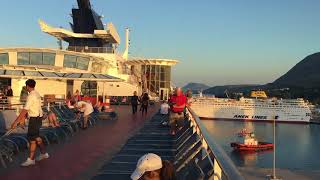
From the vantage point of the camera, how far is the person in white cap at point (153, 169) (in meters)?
3.67

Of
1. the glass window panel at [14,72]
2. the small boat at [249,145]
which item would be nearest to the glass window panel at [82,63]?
the glass window panel at [14,72]

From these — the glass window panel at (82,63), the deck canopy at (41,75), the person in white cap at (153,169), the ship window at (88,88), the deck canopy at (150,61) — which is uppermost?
the deck canopy at (150,61)

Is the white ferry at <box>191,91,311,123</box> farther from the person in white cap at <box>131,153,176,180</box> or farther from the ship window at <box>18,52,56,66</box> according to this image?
the person in white cap at <box>131,153,176,180</box>

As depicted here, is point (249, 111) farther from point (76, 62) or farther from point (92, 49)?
point (76, 62)

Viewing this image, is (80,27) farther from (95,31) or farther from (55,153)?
(55,153)

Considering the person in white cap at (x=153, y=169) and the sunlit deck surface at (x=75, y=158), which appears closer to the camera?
the person in white cap at (x=153, y=169)

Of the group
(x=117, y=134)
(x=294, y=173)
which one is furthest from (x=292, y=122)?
(x=117, y=134)

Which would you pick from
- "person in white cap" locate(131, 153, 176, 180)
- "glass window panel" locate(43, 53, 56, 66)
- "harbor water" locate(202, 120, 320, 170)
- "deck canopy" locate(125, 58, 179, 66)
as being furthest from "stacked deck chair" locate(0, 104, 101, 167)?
"deck canopy" locate(125, 58, 179, 66)

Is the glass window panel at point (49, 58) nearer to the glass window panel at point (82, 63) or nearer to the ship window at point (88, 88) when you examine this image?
the glass window panel at point (82, 63)

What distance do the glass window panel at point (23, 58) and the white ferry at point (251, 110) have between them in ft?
213

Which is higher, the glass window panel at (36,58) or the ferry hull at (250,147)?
the glass window panel at (36,58)

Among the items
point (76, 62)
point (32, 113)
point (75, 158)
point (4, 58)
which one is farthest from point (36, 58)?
point (32, 113)

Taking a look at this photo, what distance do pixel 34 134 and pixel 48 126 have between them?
4.91 metres

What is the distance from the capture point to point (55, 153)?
10.2 m
